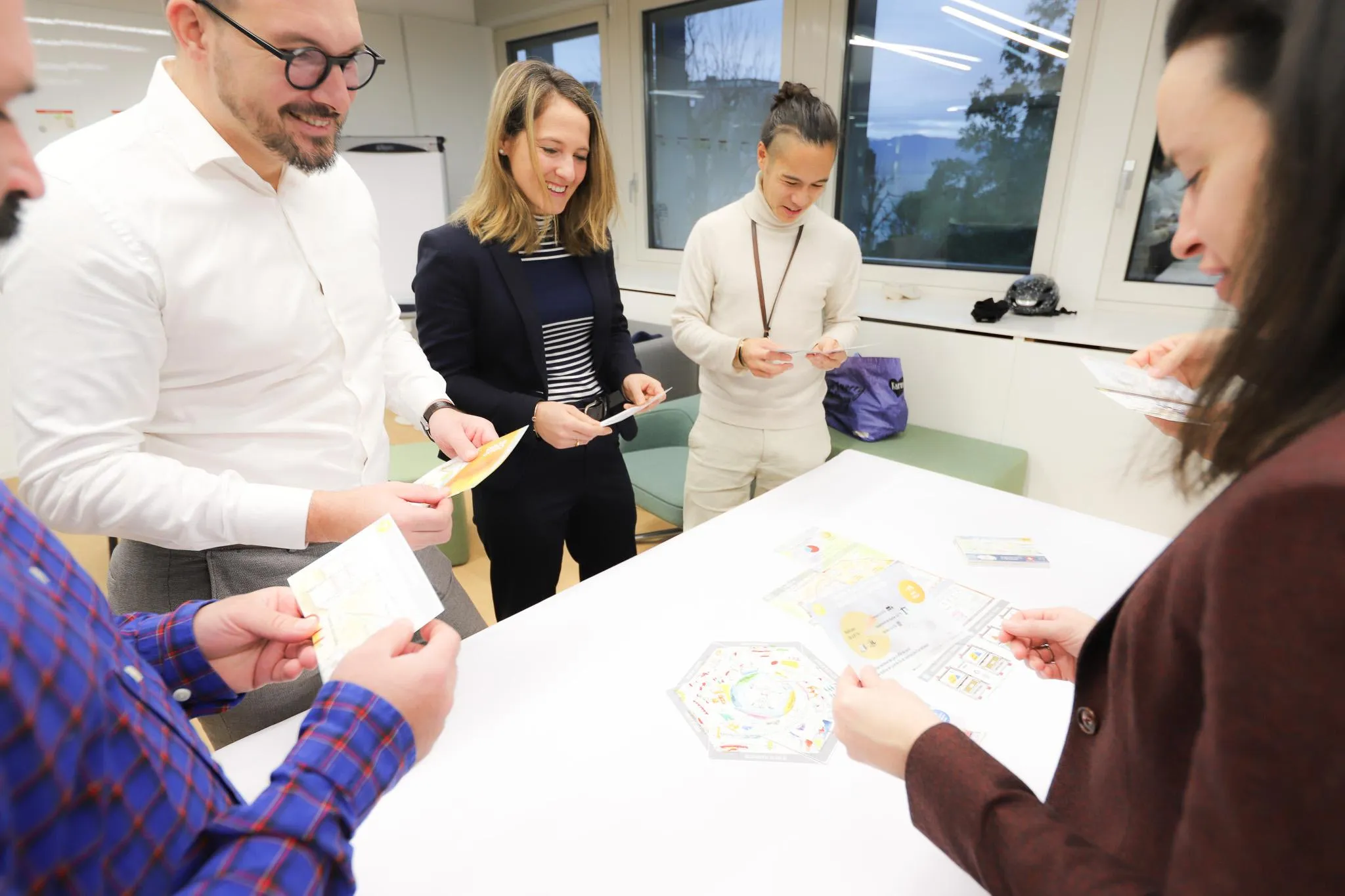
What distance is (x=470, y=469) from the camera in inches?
45.5

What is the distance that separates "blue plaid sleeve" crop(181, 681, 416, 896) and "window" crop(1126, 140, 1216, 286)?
119 inches

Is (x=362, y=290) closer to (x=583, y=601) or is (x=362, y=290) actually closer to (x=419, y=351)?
(x=419, y=351)

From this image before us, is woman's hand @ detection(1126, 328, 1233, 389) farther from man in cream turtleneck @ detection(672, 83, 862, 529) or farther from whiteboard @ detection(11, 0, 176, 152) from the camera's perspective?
whiteboard @ detection(11, 0, 176, 152)

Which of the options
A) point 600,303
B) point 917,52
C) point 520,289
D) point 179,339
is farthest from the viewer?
point 917,52

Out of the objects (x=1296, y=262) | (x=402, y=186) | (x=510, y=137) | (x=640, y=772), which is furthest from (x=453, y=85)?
(x=1296, y=262)

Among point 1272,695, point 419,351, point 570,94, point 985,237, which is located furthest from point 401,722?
point 985,237

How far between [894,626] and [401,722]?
2.78 ft

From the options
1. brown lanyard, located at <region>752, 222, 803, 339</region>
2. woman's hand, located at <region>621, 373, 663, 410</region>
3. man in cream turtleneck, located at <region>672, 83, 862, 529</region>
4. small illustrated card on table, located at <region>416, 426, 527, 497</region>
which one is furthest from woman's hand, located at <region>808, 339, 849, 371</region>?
small illustrated card on table, located at <region>416, 426, 527, 497</region>

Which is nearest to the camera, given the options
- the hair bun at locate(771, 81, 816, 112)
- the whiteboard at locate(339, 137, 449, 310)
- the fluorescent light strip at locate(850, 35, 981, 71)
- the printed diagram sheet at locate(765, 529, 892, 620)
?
the printed diagram sheet at locate(765, 529, 892, 620)

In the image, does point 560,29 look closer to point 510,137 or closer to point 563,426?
point 510,137

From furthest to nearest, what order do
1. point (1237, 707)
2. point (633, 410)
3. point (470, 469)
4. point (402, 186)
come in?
point (402, 186)
point (633, 410)
point (470, 469)
point (1237, 707)

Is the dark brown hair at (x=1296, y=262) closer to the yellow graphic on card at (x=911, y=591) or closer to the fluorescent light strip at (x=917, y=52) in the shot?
the yellow graphic on card at (x=911, y=591)

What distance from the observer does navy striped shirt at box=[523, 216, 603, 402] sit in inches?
65.6

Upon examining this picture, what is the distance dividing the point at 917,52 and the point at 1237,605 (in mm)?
3326
